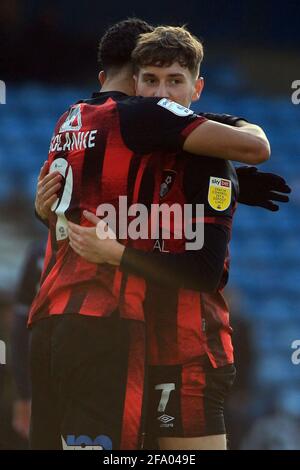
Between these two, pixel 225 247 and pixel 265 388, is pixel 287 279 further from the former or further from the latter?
pixel 225 247

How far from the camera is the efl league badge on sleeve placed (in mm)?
2635

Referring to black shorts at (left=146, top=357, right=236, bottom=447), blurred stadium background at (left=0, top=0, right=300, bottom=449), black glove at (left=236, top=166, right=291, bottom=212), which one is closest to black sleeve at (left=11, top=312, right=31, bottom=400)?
blurred stadium background at (left=0, top=0, right=300, bottom=449)

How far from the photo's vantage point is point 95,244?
8.34 ft

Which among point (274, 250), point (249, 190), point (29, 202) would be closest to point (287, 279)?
point (274, 250)

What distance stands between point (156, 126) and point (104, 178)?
200 mm

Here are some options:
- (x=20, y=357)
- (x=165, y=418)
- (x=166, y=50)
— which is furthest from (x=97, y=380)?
(x=20, y=357)

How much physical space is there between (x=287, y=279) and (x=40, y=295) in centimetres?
493

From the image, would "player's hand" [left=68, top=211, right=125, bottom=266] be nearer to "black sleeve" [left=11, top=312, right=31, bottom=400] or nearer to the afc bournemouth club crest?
the afc bournemouth club crest

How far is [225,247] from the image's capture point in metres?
2.67

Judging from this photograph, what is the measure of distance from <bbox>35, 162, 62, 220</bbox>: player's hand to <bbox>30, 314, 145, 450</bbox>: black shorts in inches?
13.7

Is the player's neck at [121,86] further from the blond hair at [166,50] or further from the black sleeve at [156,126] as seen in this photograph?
the black sleeve at [156,126]
